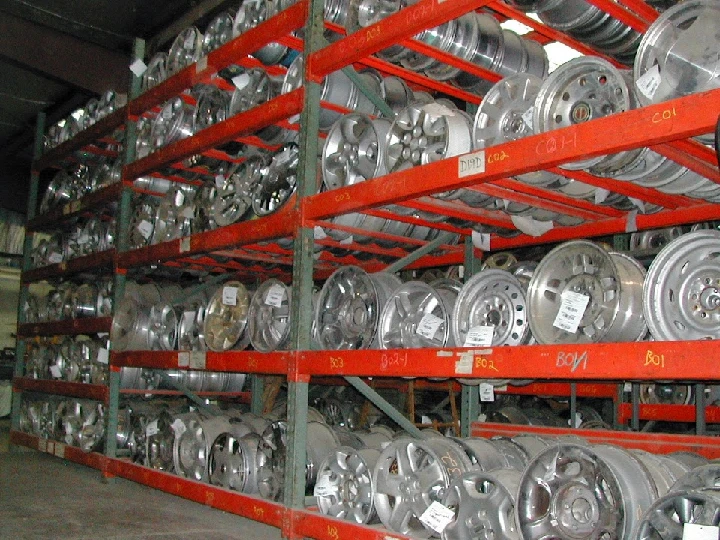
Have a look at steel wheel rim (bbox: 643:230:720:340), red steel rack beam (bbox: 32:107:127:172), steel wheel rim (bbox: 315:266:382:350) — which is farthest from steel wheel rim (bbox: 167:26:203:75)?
steel wheel rim (bbox: 643:230:720:340)

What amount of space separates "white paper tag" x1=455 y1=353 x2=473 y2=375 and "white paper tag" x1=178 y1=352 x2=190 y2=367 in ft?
9.92

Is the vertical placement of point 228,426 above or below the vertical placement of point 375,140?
below

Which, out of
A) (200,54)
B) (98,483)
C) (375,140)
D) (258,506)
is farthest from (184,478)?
(200,54)

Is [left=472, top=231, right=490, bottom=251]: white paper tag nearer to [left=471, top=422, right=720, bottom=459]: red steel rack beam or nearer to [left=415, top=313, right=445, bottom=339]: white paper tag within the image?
[left=415, top=313, right=445, bottom=339]: white paper tag

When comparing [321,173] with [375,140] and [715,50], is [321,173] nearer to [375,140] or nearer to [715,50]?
[375,140]

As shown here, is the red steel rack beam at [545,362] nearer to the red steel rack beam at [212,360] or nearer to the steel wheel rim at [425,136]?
the red steel rack beam at [212,360]

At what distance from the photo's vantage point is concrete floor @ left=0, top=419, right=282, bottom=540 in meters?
5.49

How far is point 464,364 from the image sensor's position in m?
Result: 4.02

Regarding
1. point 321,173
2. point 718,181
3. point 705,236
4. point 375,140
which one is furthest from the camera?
point 321,173

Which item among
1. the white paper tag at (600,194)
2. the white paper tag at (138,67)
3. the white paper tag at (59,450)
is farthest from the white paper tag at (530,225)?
the white paper tag at (59,450)

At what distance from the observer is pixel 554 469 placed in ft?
12.3

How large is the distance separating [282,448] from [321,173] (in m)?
2.11

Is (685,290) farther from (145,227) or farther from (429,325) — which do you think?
(145,227)

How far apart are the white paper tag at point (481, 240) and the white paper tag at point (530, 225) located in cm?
48
